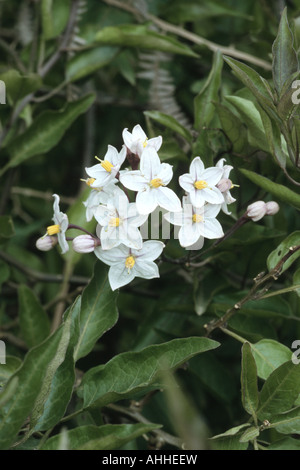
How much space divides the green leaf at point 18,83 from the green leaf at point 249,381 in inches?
31.8

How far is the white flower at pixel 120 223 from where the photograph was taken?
92 centimetres

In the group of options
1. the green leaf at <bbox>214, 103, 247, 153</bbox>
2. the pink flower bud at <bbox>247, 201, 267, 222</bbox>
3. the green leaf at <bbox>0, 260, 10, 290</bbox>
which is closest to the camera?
the pink flower bud at <bbox>247, 201, 267, 222</bbox>

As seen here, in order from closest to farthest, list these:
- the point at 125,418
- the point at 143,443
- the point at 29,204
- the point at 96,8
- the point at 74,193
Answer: the point at 125,418, the point at 143,443, the point at 96,8, the point at 29,204, the point at 74,193

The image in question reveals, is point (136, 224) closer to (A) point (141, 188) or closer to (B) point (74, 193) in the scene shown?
(A) point (141, 188)

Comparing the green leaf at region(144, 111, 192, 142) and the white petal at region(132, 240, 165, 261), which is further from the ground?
the green leaf at region(144, 111, 192, 142)

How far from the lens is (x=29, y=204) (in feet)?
6.31

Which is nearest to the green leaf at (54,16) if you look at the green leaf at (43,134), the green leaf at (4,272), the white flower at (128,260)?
the green leaf at (43,134)

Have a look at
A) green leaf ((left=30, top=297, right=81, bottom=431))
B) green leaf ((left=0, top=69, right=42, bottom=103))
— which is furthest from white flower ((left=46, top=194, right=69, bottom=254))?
green leaf ((left=0, top=69, right=42, bottom=103))

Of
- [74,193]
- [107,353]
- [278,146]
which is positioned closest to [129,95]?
[74,193]

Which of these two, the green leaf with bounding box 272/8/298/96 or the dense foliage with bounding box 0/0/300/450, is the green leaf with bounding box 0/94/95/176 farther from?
the green leaf with bounding box 272/8/298/96

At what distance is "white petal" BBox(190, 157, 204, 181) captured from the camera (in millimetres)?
962

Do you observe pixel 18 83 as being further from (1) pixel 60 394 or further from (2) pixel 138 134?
(1) pixel 60 394

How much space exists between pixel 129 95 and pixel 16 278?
67 cm

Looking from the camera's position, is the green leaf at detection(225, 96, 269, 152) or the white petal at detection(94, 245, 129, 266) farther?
the green leaf at detection(225, 96, 269, 152)
